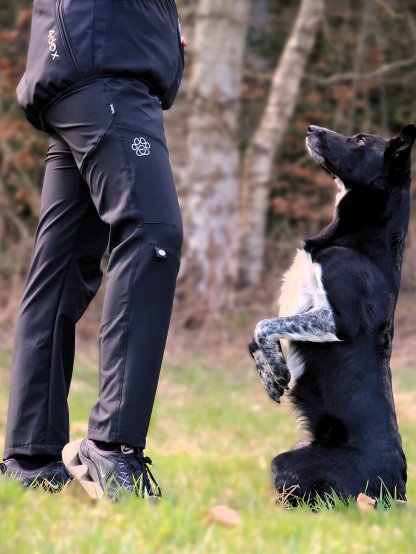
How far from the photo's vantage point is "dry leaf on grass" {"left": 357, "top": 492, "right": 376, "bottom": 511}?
11.0 ft

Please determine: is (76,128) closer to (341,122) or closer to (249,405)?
(249,405)

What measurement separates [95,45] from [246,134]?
1027cm

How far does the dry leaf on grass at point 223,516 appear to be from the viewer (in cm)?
290

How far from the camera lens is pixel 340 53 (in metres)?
13.4

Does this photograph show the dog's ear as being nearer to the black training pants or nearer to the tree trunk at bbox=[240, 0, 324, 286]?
the black training pants

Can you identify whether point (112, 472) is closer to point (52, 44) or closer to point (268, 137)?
point (52, 44)

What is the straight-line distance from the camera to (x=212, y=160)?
33.9ft

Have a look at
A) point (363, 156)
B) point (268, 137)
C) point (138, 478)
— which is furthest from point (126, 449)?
point (268, 137)

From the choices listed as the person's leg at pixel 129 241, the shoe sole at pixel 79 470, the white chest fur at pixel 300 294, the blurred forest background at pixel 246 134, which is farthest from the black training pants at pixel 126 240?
the blurred forest background at pixel 246 134

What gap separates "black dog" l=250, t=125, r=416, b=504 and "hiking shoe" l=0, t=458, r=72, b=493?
2.76ft

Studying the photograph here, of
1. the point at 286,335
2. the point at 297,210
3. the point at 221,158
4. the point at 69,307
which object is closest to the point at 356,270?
the point at 286,335

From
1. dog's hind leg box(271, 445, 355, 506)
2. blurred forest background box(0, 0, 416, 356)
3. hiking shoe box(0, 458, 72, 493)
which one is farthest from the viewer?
blurred forest background box(0, 0, 416, 356)

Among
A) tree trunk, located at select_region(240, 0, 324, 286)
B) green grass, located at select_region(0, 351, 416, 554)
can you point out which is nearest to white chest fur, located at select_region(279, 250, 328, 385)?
green grass, located at select_region(0, 351, 416, 554)

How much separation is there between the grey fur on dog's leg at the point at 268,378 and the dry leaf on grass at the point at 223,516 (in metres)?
0.92
